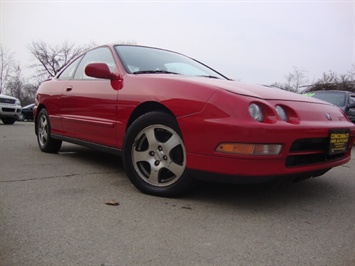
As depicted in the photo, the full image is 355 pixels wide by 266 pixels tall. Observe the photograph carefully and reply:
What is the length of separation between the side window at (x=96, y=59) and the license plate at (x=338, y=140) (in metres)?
2.19

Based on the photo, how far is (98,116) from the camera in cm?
361

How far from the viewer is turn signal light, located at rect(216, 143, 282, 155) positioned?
2451 millimetres

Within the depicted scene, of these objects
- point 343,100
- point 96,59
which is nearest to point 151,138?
point 96,59

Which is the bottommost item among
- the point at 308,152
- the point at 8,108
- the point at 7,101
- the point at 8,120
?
the point at 8,120

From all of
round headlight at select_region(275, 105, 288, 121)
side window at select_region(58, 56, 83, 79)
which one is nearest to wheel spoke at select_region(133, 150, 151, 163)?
round headlight at select_region(275, 105, 288, 121)

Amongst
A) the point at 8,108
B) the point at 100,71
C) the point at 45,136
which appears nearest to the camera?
the point at 100,71

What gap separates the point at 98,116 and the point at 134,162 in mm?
842

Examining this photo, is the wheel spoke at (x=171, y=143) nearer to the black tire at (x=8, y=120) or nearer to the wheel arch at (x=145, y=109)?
the wheel arch at (x=145, y=109)

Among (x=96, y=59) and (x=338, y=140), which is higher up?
(x=96, y=59)

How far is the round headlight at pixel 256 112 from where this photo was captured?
250 centimetres

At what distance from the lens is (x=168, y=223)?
2330 mm

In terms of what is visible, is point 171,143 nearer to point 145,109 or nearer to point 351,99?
point 145,109

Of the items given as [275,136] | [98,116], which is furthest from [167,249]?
[98,116]

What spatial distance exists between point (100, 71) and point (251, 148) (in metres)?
1.72
